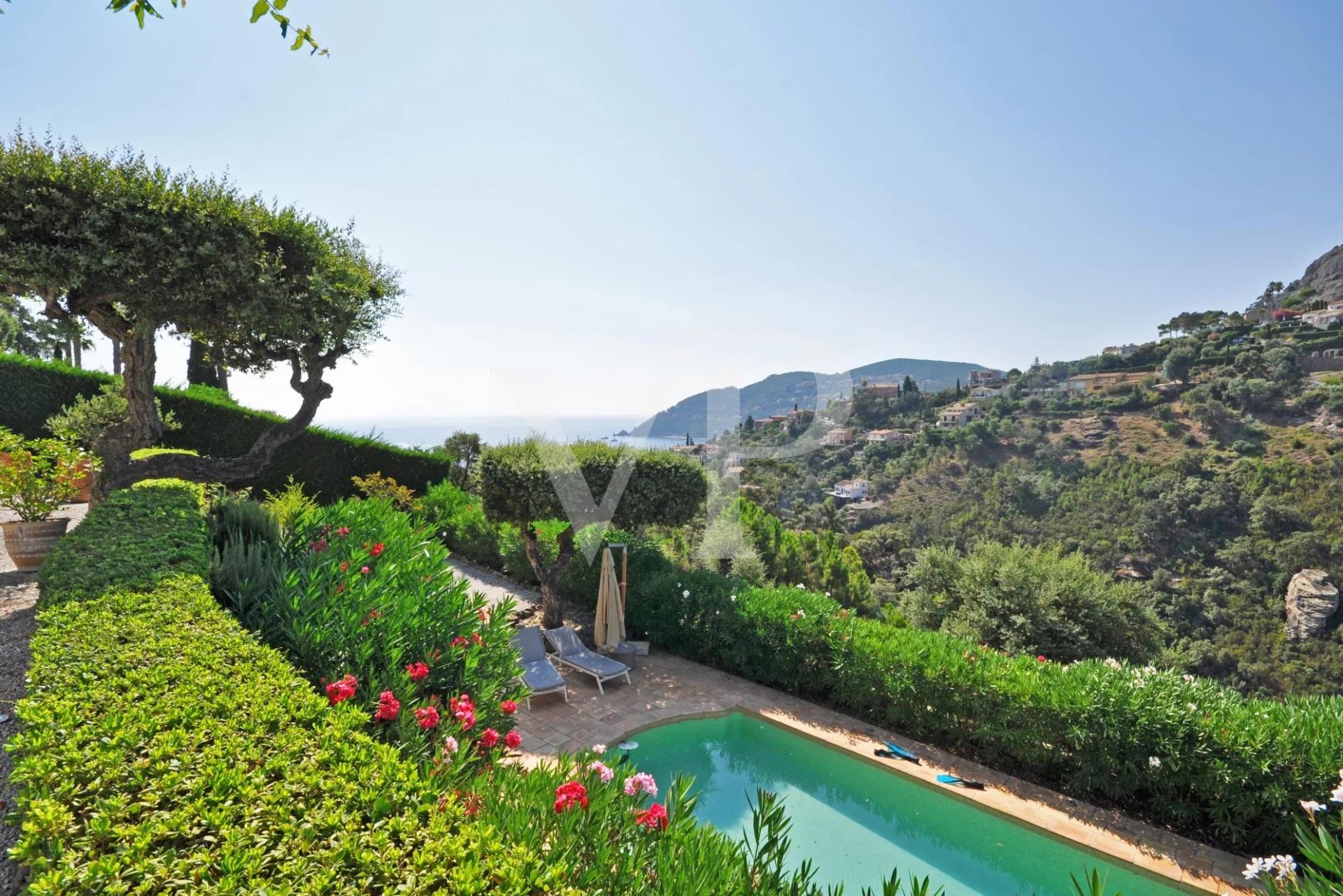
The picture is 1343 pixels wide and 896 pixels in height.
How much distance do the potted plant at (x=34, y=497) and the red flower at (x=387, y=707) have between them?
271 inches

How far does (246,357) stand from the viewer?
29.8 ft

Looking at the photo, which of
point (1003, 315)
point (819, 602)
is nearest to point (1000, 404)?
point (1003, 315)

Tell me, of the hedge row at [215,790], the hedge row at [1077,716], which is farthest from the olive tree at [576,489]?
the hedge row at [215,790]

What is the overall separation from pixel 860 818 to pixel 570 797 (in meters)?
4.23

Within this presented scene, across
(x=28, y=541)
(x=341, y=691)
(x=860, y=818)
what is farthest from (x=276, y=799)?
(x=28, y=541)

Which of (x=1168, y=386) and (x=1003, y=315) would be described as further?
(x=1168, y=386)

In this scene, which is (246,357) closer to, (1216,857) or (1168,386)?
(1216,857)

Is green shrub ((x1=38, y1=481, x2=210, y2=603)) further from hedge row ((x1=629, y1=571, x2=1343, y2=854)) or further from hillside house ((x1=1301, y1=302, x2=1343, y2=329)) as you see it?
hillside house ((x1=1301, y1=302, x2=1343, y2=329))

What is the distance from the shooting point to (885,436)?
41.2 metres

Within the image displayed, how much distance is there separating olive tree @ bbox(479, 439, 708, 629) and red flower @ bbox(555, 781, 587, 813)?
246 inches

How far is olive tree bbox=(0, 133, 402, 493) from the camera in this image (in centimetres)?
613

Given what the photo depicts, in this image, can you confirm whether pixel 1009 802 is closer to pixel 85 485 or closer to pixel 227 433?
pixel 85 485

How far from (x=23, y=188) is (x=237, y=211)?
1846 millimetres

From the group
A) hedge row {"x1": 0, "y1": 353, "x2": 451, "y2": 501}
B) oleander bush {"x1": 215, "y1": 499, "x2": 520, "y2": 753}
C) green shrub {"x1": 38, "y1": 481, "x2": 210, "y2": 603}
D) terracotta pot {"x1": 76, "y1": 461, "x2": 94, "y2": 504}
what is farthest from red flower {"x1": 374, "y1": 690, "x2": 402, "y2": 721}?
hedge row {"x1": 0, "y1": 353, "x2": 451, "y2": 501}
